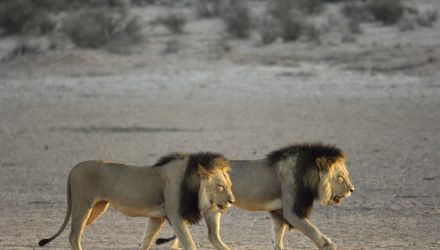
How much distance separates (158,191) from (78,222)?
0.67m

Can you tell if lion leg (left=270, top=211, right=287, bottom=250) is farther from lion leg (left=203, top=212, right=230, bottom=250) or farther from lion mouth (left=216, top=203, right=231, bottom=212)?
lion mouth (left=216, top=203, right=231, bottom=212)

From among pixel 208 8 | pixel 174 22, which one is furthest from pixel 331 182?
pixel 208 8

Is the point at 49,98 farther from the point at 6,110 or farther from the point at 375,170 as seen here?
the point at 375,170

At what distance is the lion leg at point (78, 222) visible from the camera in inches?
351

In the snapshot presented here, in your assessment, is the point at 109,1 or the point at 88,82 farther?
the point at 109,1

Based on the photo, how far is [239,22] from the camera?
94.9 feet

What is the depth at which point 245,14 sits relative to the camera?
1193 inches

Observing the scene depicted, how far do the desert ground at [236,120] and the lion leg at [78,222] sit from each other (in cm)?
63

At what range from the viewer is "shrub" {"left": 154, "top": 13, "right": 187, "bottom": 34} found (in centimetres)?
2957

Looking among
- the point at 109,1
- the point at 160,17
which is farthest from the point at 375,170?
the point at 109,1

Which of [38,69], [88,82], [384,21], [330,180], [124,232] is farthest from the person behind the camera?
[384,21]

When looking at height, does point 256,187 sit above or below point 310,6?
above

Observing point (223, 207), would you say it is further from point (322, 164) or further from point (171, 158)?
point (322, 164)

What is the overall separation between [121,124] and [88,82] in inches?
167
